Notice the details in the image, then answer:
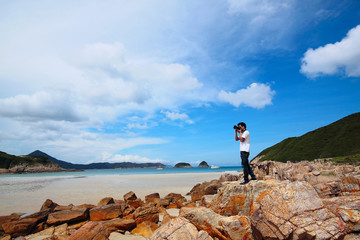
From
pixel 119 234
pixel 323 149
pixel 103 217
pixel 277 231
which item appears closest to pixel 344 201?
pixel 277 231

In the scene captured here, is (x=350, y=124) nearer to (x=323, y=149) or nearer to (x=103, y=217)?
(x=323, y=149)

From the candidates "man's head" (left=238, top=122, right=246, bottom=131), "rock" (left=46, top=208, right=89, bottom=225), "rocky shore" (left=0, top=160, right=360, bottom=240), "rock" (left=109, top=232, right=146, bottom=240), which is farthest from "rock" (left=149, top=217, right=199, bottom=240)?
"rock" (left=46, top=208, right=89, bottom=225)

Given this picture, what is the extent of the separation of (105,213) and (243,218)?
9.17 metres

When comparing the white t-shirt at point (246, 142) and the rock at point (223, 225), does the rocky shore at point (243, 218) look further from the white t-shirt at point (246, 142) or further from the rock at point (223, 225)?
the white t-shirt at point (246, 142)

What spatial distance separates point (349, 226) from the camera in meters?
5.95

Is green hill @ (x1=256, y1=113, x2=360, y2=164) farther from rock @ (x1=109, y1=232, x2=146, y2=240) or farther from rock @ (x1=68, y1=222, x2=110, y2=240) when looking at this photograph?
rock @ (x1=68, y1=222, x2=110, y2=240)

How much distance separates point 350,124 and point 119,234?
144332 mm

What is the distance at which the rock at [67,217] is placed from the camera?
40.6 ft

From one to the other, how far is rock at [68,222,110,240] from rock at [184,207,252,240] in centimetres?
376

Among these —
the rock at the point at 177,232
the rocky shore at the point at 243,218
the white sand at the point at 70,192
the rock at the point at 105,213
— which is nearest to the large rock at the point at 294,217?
the rocky shore at the point at 243,218

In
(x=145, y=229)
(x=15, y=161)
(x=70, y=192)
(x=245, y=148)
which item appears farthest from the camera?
(x=15, y=161)

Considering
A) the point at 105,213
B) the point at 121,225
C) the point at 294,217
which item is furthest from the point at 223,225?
the point at 105,213

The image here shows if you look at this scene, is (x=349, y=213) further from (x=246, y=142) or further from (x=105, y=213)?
(x=105, y=213)

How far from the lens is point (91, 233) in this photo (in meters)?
8.52
